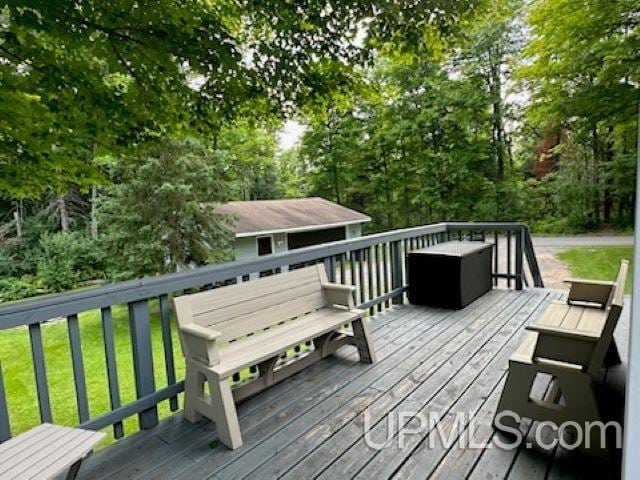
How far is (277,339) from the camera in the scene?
102 inches

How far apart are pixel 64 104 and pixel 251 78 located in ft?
5.92

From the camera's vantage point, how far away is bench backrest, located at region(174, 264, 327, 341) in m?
2.43

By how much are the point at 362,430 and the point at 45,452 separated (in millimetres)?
1542

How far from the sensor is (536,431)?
85.9 inches

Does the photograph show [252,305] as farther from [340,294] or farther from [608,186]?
[608,186]

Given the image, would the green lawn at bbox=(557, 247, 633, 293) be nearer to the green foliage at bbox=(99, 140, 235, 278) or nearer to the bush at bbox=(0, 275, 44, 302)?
the green foliage at bbox=(99, 140, 235, 278)

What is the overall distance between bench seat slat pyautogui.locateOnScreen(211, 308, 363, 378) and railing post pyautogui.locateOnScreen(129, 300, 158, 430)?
0.45m

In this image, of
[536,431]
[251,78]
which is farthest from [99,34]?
[536,431]

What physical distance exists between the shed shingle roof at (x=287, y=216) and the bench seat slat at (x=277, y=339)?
1002 centimetres

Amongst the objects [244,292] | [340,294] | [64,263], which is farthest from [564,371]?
[64,263]

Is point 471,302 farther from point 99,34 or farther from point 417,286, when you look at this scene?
point 99,34

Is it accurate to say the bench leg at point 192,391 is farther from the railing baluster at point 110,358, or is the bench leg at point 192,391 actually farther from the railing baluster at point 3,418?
the railing baluster at point 3,418

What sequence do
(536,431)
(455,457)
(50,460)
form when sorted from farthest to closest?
(536,431) < (455,457) < (50,460)

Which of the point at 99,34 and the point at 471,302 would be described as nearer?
the point at 99,34
